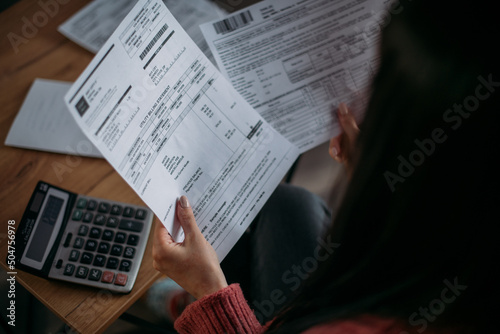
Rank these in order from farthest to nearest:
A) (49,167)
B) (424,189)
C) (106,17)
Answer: (106,17)
(49,167)
(424,189)

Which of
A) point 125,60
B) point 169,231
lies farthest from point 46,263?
point 125,60

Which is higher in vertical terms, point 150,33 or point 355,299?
point 150,33

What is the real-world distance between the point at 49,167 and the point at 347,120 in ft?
1.63

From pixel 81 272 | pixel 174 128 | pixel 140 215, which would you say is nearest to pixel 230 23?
pixel 174 128

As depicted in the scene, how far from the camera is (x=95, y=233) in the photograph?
1.92 ft

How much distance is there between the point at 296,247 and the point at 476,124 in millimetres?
457

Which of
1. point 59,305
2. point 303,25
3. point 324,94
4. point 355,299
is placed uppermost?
point 303,25

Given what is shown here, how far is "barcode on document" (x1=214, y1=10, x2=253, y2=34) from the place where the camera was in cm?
66

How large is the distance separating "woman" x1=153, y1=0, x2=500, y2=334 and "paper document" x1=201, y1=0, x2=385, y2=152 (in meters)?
0.22

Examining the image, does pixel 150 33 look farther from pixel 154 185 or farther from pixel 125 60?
pixel 154 185

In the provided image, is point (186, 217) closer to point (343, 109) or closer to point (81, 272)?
point (81, 272)

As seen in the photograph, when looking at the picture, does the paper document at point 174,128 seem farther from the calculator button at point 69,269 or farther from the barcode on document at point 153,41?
the calculator button at point 69,269

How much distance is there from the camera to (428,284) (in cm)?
45

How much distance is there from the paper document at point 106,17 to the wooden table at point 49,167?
2cm
